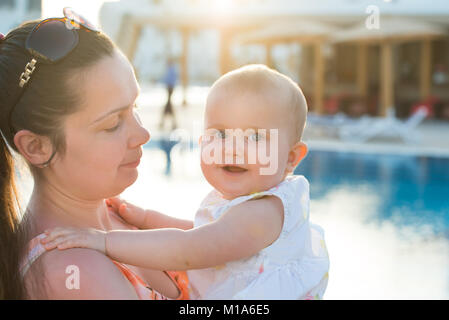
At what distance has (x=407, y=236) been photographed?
6590mm

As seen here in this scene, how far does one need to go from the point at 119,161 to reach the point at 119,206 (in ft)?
1.47

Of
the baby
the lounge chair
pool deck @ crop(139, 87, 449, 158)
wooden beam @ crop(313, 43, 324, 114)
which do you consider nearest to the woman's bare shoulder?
the baby

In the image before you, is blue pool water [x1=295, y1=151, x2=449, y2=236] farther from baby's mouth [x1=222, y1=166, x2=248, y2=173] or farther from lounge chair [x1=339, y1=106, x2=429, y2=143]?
baby's mouth [x1=222, y1=166, x2=248, y2=173]

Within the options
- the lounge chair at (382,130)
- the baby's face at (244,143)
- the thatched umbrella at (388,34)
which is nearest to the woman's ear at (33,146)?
the baby's face at (244,143)

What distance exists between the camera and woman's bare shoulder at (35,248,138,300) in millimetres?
1174

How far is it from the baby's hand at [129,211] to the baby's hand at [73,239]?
47 centimetres

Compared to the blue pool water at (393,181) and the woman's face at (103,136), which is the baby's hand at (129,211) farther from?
the blue pool water at (393,181)

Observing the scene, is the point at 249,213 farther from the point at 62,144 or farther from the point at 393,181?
the point at 393,181

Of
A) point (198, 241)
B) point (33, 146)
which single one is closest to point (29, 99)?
point (33, 146)

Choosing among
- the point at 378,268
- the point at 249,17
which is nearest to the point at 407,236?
the point at 378,268

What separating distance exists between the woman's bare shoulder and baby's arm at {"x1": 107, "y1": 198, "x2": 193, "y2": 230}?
0.56 meters

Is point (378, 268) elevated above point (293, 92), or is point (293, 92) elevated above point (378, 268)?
point (293, 92)

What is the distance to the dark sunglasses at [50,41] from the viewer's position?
1237 mm
